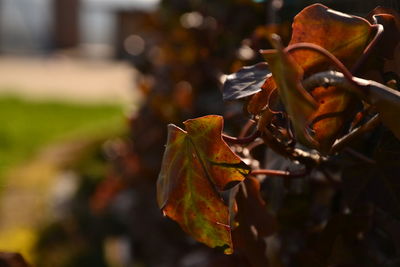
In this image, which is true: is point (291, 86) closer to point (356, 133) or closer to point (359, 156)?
point (356, 133)

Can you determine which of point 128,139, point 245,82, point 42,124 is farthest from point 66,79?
point 245,82

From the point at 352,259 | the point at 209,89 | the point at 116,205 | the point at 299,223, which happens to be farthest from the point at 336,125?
the point at 116,205

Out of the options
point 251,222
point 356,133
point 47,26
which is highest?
point 356,133

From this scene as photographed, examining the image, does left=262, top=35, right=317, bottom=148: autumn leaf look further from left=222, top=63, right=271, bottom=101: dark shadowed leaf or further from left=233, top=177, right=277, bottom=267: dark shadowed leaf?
left=233, top=177, right=277, bottom=267: dark shadowed leaf

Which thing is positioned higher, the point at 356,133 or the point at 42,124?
the point at 356,133

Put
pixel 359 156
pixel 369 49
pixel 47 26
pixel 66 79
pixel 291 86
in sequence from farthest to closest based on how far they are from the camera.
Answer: pixel 47 26 < pixel 66 79 < pixel 359 156 < pixel 369 49 < pixel 291 86

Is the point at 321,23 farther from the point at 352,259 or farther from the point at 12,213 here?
the point at 12,213

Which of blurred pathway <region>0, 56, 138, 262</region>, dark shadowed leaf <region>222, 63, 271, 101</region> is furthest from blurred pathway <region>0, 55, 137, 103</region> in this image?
dark shadowed leaf <region>222, 63, 271, 101</region>
